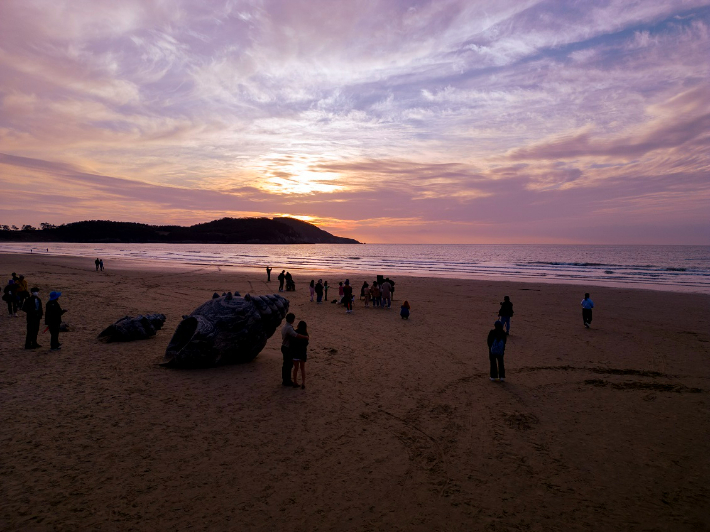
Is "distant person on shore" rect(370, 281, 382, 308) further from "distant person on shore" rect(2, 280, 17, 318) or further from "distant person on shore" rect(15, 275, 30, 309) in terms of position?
"distant person on shore" rect(2, 280, 17, 318)

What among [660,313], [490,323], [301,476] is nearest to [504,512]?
[301,476]

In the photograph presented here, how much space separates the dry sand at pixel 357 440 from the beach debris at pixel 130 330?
2.04 ft

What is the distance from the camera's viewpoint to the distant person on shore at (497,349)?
1027cm

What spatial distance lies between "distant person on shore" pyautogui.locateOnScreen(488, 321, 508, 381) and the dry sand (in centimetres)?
47

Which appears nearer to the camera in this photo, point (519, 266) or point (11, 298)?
point (11, 298)

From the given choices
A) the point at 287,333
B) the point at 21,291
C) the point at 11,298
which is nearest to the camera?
the point at 287,333

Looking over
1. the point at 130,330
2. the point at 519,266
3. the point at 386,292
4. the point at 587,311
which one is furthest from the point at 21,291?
the point at 519,266

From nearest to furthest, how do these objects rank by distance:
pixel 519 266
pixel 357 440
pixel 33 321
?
1. pixel 357 440
2. pixel 33 321
3. pixel 519 266

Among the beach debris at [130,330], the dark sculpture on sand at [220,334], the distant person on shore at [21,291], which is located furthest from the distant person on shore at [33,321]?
the distant person on shore at [21,291]

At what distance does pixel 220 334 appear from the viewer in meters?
10.7

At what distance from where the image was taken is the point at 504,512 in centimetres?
527

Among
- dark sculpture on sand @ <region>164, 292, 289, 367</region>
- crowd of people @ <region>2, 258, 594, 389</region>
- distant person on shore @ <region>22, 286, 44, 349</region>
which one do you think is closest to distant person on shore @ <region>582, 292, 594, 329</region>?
crowd of people @ <region>2, 258, 594, 389</region>

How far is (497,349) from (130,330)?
37.3ft

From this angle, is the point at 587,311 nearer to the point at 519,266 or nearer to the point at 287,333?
the point at 287,333
